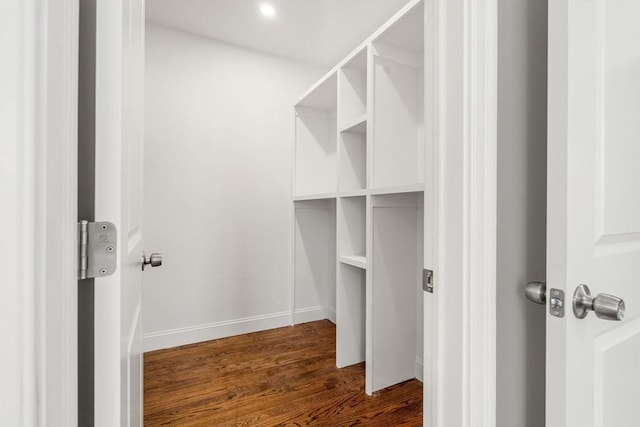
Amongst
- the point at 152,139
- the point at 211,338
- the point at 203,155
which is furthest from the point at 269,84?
the point at 211,338

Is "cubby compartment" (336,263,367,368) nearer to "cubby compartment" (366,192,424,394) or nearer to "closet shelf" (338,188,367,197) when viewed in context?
"cubby compartment" (366,192,424,394)

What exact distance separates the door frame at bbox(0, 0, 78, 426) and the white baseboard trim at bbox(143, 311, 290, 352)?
216 cm

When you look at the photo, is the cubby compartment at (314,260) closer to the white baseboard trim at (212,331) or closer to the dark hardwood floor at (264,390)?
the white baseboard trim at (212,331)

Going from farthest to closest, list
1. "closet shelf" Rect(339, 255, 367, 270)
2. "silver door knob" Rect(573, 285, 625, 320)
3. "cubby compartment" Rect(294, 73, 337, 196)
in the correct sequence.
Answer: "cubby compartment" Rect(294, 73, 337, 196), "closet shelf" Rect(339, 255, 367, 270), "silver door knob" Rect(573, 285, 625, 320)

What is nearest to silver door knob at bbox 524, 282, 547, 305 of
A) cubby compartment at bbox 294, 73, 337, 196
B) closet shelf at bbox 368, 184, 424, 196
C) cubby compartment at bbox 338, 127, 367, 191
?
closet shelf at bbox 368, 184, 424, 196

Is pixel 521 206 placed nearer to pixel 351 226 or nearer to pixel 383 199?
pixel 383 199

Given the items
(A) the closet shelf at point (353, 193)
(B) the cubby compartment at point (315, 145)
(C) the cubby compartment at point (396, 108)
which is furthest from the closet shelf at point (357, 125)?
(B) the cubby compartment at point (315, 145)

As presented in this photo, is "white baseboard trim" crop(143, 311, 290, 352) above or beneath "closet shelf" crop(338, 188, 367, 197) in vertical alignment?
beneath

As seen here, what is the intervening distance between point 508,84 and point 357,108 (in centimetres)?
145

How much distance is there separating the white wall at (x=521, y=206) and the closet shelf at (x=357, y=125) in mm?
1110

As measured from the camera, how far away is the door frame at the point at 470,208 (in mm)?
707

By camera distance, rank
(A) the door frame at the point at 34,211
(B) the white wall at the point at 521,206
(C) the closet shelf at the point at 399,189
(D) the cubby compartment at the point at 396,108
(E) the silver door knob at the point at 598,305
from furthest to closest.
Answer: (D) the cubby compartment at the point at 396,108 → (C) the closet shelf at the point at 399,189 → (B) the white wall at the point at 521,206 → (E) the silver door knob at the point at 598,305 → (A) the door frame at the point at 34,211

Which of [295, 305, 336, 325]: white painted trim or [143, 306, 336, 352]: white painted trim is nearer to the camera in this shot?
[143, 306, 336, 352]: white painted trim

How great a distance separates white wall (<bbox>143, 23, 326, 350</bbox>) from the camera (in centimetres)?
234
